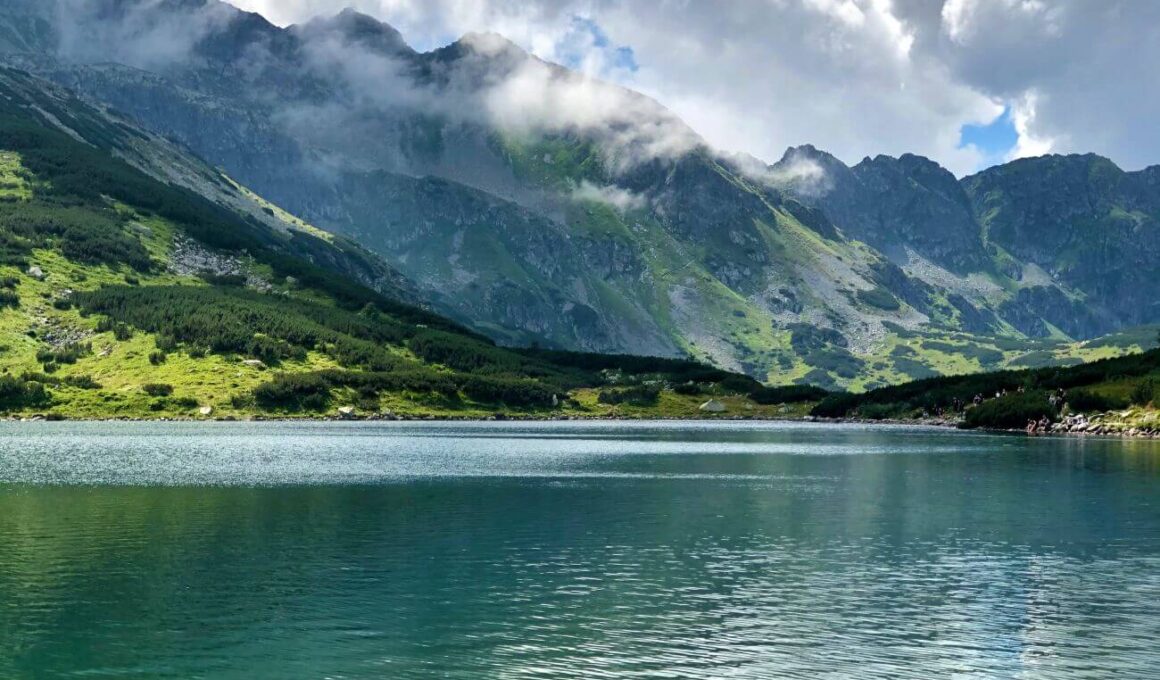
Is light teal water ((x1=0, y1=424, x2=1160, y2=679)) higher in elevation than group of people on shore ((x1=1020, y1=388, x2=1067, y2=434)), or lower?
lower

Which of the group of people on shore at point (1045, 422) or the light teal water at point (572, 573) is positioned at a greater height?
the group of people on shore at point (1045, 422)

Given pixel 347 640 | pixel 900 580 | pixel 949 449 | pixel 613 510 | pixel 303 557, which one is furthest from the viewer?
pixel 949 449

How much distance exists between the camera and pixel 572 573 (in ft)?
166

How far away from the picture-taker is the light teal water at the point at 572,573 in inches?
1388

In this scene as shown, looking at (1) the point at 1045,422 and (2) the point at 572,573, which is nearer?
(2) the point at 572,573

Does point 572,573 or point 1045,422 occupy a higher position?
point 1045,422

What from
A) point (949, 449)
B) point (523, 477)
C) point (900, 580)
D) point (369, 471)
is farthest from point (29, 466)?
point (949, 449)

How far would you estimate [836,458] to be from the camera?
13138 centimetres

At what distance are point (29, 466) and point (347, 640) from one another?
80568mm

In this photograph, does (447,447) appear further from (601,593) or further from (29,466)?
(601,593)

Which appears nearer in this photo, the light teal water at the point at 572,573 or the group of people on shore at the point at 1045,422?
the light teal water at the point at 572,573

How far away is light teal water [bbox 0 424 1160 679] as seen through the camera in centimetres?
3525

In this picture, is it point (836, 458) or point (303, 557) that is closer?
point (303, 557)

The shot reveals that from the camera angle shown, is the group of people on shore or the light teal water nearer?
the light teal water
